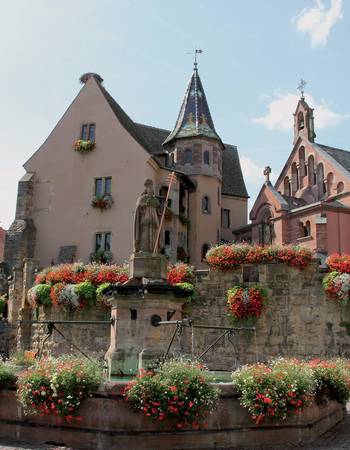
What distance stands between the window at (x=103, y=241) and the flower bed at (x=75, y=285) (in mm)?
8743

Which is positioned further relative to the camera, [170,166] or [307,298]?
[170,166]

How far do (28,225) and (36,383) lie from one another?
25.9 meters

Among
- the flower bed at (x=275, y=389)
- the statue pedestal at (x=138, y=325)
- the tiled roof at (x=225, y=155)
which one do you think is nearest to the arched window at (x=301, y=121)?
the tiled roof at (x=225, y=155)

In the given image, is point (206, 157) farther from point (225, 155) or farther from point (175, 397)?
point (175, 397)

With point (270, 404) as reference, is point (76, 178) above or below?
above

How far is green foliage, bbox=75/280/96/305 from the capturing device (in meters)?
22.1

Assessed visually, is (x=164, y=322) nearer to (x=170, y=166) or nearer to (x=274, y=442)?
(x=274, y=442)

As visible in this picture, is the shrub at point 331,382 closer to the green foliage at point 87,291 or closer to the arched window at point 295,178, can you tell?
the green foliage at point 87,291

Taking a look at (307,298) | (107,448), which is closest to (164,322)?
(107,448)

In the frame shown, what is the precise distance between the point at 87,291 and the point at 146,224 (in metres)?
9.94

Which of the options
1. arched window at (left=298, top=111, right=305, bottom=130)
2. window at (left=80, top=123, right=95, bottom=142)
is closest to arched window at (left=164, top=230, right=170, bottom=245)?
window at (left=80, top=123, right=95, bottom=142)

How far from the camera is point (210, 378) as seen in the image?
8977 mm

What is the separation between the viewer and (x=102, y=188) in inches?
1325

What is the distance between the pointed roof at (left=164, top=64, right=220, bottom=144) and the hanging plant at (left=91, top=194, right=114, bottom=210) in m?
7.92
